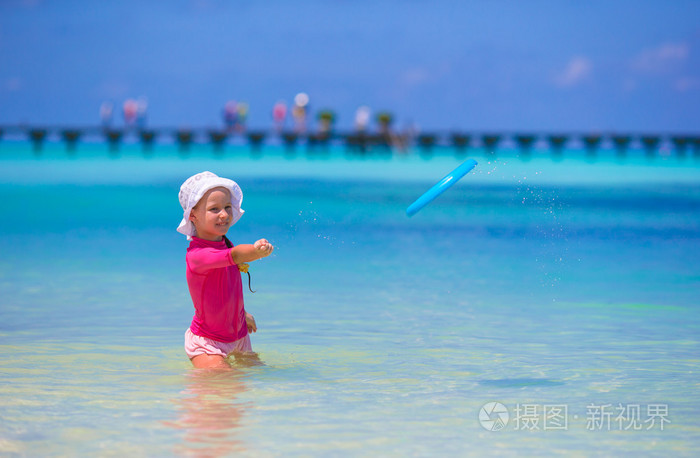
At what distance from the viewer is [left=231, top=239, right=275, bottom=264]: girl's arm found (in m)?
5.19

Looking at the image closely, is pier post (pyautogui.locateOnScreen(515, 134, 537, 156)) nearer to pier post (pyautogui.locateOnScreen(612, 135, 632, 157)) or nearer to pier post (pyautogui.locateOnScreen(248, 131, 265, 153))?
pier post (pyautogui.locateOnScreen(612, 135, 632, 157))

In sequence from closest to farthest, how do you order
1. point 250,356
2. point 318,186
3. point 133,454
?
1. point 133,454
2. point 250,356
3. point 318,186

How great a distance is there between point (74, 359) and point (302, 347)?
148 cm

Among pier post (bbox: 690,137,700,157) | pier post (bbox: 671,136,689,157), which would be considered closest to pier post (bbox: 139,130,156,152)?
pier post (bbox: 671,136,689,157)

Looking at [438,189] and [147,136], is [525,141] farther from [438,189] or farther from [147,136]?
[438,189]

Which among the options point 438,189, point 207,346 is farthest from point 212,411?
point 438,189

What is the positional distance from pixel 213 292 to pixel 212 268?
0.17m

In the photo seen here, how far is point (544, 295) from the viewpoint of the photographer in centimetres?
987

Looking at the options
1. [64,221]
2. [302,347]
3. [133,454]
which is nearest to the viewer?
Answer: [133,454]

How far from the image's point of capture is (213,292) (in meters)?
5.63

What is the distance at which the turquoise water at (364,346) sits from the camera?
15.9 ft

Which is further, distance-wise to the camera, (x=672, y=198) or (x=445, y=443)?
(x=672, y=198)

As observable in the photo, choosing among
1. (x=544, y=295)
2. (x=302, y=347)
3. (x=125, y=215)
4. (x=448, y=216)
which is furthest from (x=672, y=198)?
(x=302, y=347)

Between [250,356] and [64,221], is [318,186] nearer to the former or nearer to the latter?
[64,221]
